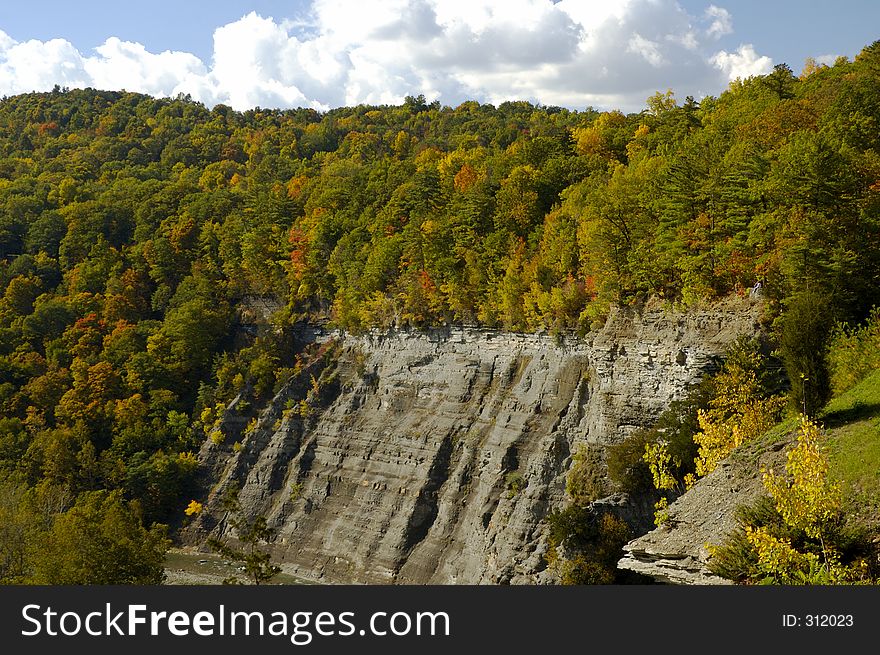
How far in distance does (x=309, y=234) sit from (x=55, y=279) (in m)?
29.0

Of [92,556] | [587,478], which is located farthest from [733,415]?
[92,556]

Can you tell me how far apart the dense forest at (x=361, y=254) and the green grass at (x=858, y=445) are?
4.42 ft

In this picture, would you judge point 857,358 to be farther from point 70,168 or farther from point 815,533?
point 70,168

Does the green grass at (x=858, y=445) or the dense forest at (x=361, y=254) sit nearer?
the green grass at (x=858, y=445)

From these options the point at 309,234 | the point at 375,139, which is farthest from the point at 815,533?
the point at 375,139

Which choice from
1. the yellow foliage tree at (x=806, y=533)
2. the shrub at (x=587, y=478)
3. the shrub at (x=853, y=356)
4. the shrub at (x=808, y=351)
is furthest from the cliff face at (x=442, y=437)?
the yellow foliage tree at (x=806, y=533)

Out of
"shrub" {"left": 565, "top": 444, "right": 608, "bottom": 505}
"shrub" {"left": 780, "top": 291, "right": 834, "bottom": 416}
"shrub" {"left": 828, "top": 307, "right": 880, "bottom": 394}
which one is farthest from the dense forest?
"shrub" {"left": 565, "top": 444, "right": 608, "bottom": 505}

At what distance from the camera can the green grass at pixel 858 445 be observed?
18.5 metres

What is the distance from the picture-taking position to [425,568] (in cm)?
4712

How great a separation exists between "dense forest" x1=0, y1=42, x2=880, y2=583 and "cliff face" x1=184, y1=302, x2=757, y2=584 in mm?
2027

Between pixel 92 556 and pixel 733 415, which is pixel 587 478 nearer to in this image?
pixel 733 415

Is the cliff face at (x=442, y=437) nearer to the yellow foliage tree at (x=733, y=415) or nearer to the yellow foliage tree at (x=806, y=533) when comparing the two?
the yellow foliage tree at (x=733, y=415)

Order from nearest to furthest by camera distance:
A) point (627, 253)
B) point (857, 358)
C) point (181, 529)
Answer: point (857, 358), point (627, 253), point (181, 529)

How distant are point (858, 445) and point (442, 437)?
32956mm
